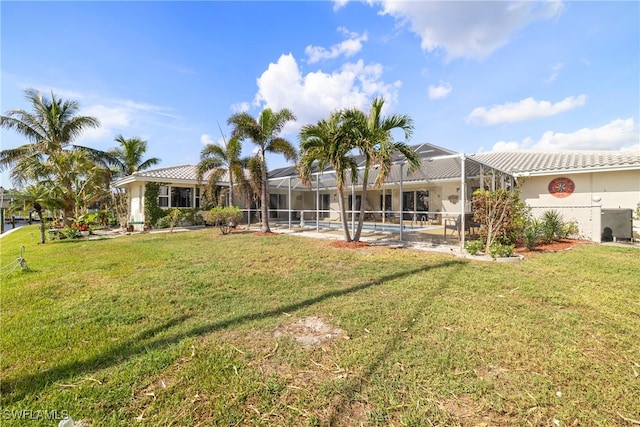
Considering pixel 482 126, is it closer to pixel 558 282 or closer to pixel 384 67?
pixel 384 67

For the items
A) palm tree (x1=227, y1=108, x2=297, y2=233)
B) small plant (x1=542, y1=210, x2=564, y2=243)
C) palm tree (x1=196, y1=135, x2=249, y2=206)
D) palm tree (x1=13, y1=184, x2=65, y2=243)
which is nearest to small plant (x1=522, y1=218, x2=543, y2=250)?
small plant (x1=542, y1=210, x2=564, y2=243)

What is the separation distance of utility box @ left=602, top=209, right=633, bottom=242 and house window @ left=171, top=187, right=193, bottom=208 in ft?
73.9

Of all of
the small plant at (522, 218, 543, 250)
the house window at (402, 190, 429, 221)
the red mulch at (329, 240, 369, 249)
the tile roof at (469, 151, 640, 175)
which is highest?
the tile roof at (469, 151, 640, 175)

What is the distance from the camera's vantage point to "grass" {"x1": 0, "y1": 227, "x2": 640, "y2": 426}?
2297 millimetres

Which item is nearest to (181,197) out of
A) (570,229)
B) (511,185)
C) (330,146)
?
(330,146)

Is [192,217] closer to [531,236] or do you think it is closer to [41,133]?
[41,133]

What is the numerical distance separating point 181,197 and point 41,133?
9.94 m

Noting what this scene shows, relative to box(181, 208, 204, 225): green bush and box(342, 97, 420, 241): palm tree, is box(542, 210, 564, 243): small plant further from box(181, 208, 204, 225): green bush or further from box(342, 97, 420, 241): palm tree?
box(181, 208, 204, 225): green bush

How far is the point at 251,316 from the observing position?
4.11 m

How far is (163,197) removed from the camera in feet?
62.6

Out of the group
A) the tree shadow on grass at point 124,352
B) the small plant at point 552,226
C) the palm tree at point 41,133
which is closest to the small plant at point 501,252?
the small plant at point 552,226

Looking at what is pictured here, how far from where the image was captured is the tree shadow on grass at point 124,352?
2.60m

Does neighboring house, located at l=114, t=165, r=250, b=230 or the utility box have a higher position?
neighboring house, located at l=114, t=165, r=250, b=230

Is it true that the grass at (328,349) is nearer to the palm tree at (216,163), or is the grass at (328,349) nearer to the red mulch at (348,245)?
the red mulch at (348,245)
